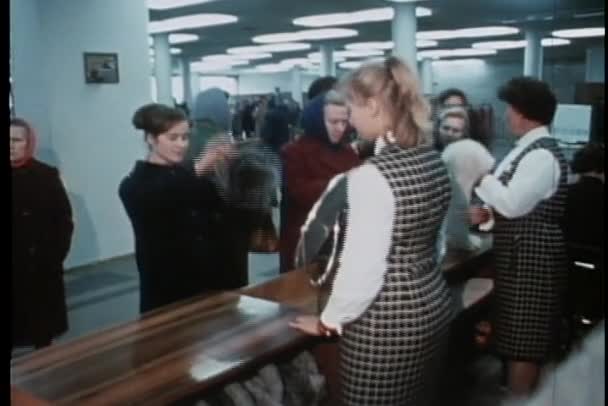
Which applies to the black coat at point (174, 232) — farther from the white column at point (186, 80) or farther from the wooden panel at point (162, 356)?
the white column at point (186, 80)

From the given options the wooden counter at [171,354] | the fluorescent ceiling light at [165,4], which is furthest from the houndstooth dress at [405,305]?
the fluorescent ceiling light at [165,4]

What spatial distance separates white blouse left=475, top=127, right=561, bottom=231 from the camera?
4.65 feet

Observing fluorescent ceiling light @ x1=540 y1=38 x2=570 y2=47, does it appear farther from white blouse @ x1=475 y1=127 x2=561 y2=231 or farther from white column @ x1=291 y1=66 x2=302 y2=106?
white column @ x1=291 y1=66 x2=302 y2=106

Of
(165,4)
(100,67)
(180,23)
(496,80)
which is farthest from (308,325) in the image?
(165,4)

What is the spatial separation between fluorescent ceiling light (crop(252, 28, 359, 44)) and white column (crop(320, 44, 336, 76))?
32 centimetres

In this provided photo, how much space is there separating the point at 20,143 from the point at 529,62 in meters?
1.35

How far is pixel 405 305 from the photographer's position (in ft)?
3.24

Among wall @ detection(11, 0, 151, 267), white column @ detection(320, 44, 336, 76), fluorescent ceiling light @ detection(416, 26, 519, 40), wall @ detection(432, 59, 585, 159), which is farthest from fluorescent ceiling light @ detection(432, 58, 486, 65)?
wall @ detection(11, 0, 151, 267)

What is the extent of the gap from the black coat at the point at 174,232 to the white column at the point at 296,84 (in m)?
0.59

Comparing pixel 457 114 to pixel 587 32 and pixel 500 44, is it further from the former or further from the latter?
pixel 587 32

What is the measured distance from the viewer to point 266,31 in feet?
10.1

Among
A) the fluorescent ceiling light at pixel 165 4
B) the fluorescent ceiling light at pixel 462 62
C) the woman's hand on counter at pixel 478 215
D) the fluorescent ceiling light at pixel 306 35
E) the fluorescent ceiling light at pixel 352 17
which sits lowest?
the woman's hand on counter at pixel 478 215

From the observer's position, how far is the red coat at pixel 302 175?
171cm

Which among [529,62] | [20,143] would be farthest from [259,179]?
[529,62]
